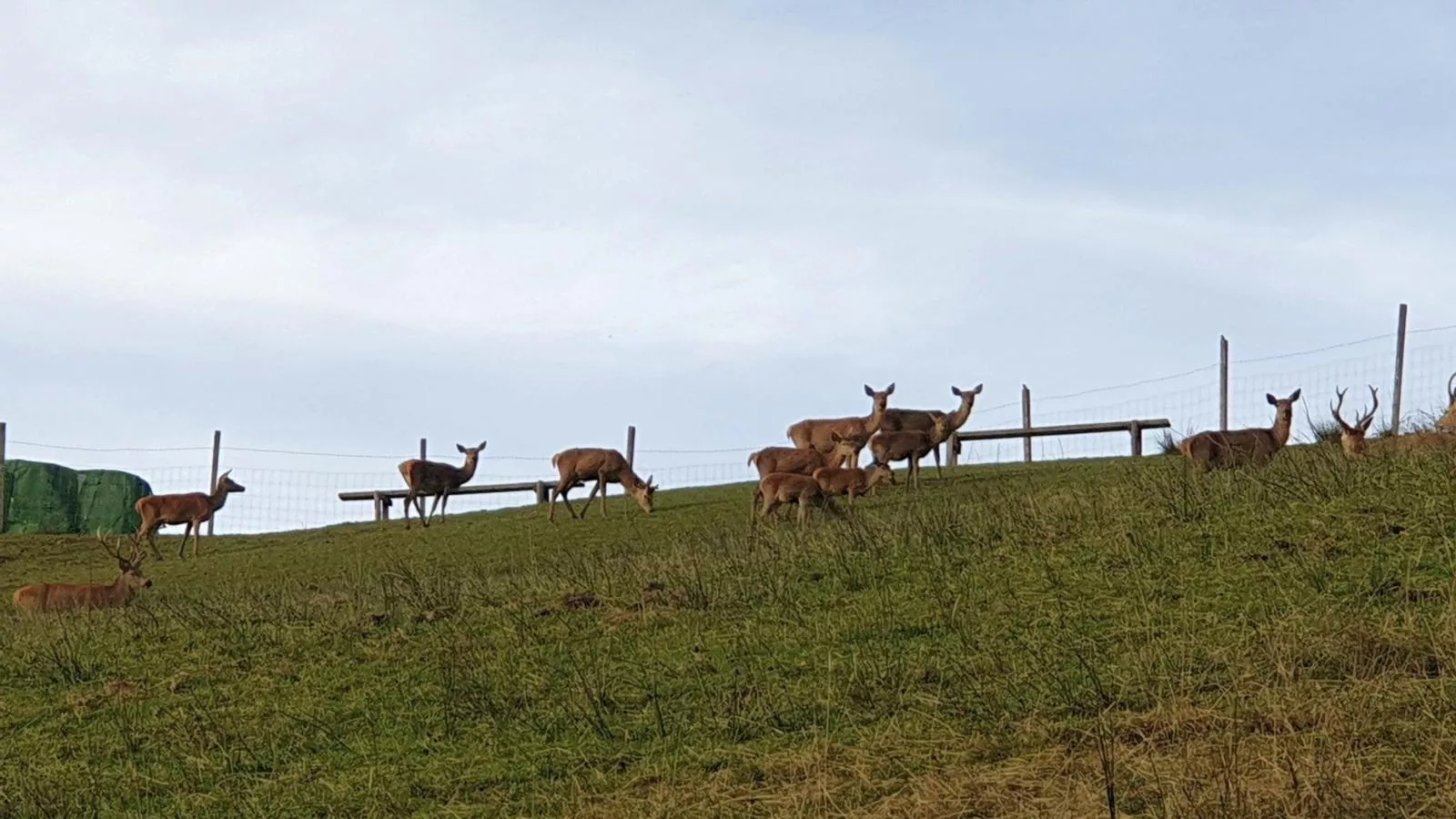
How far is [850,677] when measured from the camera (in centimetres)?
872

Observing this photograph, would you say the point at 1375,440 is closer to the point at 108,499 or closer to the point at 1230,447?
the point at 1230,447

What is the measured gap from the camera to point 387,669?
34.8ft

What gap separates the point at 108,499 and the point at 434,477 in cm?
824

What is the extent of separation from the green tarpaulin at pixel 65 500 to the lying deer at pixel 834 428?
42.3ft

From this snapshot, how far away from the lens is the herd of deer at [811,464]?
1694 cm

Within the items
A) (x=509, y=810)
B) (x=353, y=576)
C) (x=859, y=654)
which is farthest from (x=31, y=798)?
(x=353, y=576)

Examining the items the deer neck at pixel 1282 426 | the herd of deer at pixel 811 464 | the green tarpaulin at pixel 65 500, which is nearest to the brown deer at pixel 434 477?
the herd of deer at pixel 811 464

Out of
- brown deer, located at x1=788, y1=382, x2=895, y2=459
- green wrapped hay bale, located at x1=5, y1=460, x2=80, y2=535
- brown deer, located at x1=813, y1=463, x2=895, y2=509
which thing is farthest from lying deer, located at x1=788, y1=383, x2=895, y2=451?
green wrapped hay bale, located at x1=5, y1=460, x2=80, y2=535

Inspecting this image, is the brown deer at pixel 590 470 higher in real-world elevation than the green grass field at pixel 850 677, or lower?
higher

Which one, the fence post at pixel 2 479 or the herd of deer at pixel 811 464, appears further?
the fence post at pixel 2 479

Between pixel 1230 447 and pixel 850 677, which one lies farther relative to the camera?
pixel 1230 447

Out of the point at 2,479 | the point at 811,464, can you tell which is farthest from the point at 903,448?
the point at 2,479

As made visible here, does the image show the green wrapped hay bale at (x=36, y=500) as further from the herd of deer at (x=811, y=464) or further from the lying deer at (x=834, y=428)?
the lying deer at (x=834, y=428)

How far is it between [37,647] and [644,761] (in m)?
6.71
